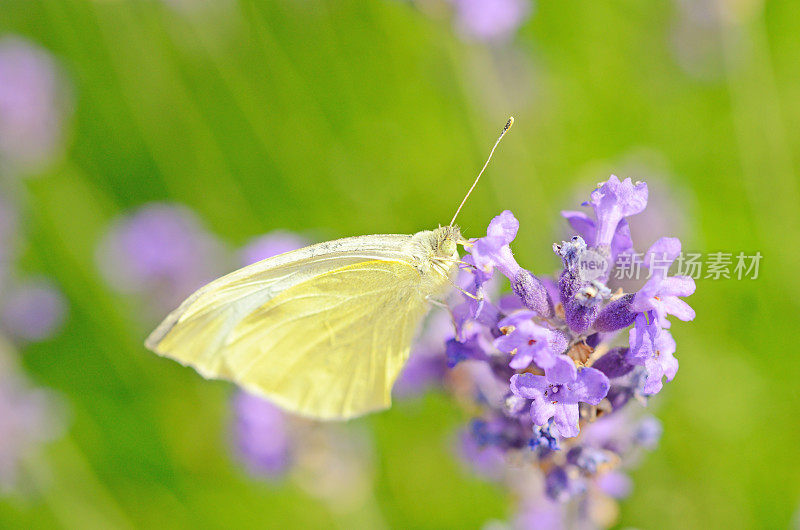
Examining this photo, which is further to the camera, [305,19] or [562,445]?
[305,19]

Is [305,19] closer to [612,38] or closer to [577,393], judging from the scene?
[612,38]

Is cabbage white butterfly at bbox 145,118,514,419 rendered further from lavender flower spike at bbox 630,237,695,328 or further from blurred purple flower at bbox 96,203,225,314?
blurred purple flower at bbox 96,203,225,314

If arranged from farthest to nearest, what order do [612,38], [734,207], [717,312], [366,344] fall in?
[612,38]
[734,207]
[717,312]
[366,344]

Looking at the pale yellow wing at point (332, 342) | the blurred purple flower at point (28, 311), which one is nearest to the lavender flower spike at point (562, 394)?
the pale yellow wing at point (332, 342)

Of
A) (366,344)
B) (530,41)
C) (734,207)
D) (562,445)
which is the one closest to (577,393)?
(562,445)

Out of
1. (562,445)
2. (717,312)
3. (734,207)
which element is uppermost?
(734,207)

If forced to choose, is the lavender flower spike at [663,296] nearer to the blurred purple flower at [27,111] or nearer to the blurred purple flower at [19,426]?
the blurred purple flower at [19,426]
